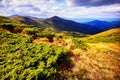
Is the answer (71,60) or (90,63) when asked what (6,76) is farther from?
(90,63)

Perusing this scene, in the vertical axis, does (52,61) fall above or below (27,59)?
below

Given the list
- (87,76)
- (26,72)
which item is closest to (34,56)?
(26,72)

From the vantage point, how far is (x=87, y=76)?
18.2m

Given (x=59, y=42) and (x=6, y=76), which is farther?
(x=59, y=42)

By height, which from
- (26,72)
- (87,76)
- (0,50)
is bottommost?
(87,76)

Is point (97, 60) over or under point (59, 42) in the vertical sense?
under

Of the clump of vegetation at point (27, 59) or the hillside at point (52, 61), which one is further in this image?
the hillside at point (52, 61)

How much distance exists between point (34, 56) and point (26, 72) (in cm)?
327

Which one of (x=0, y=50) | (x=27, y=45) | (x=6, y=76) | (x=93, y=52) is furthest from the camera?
(x=93, y=52)

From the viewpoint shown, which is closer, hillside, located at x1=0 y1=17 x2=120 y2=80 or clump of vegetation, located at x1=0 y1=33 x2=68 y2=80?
clump of vegetation, located at x1=0 y1=33 x2=68 y2=80

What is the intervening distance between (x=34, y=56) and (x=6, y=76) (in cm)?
Answer: 424

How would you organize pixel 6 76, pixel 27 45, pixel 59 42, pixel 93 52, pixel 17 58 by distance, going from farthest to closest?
pixel 59 42
pixel 93 52
pixel 27 45
pixel 17 58
pixel 6 76

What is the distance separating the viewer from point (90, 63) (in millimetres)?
20609

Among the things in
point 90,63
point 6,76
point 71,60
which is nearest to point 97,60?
point 90,63
